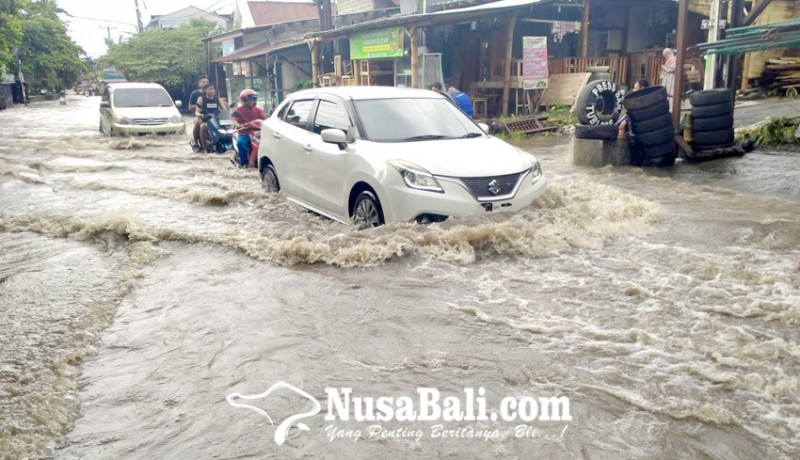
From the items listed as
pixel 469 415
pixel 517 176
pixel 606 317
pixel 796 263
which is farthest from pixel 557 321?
pixel 796 263

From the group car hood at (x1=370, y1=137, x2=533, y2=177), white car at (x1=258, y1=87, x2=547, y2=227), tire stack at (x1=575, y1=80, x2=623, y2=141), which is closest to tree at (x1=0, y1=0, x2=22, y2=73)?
white car at (x1=258, y1=87, x2=547, y2=227)

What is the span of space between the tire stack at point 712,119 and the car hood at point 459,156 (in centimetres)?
526

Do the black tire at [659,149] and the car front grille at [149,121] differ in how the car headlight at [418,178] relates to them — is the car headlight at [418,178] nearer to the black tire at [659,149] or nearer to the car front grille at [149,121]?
the black tire at [659,149]

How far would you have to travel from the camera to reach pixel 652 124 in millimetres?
→ 11055

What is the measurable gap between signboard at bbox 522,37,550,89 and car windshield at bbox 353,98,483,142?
1353 centimetres

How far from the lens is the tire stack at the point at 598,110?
11.4 meters

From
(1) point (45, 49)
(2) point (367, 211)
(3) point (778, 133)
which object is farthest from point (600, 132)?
(1) point (45, 49)

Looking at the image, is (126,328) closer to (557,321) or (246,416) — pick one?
(246,416)

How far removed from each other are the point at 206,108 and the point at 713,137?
427 inches

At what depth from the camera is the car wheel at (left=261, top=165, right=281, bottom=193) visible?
30.2 ft

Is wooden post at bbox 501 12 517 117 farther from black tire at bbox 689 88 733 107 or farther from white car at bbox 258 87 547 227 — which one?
white car at bbox 258 87 547 227

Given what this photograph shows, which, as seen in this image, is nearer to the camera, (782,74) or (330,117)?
(330,117)

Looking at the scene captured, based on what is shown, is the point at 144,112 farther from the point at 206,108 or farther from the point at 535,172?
the point at 535,172

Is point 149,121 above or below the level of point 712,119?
below
